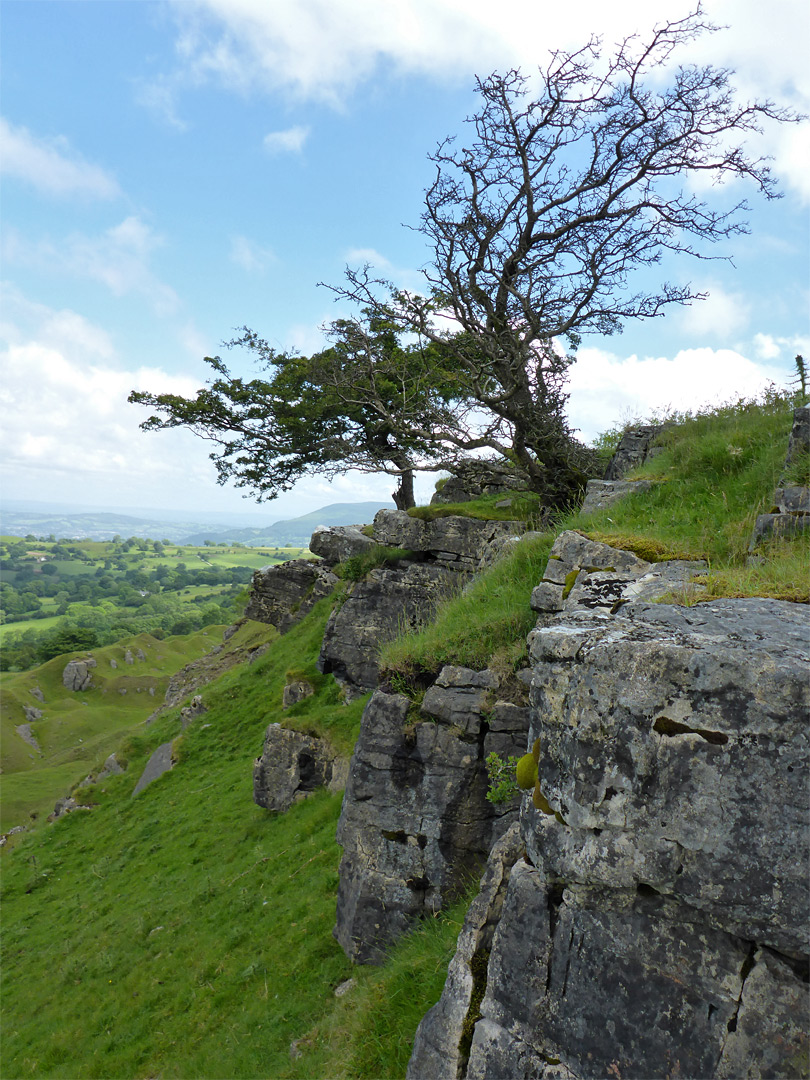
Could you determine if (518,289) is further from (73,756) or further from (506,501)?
(73,756)

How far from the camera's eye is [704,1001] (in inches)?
133

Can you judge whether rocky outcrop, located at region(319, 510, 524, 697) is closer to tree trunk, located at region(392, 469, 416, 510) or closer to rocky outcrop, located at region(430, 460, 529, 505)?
rocky outcrop, located at region(430, 460, 529, 505)

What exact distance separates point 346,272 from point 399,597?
980 centimetres

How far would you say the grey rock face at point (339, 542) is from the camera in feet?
73.0

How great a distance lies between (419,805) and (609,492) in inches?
282

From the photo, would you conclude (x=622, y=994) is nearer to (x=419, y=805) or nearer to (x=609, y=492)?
(x=419, y=805)

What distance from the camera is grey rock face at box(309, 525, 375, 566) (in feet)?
73.0

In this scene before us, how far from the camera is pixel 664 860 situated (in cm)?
344

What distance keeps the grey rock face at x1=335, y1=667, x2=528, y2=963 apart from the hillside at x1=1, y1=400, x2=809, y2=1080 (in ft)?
0.60

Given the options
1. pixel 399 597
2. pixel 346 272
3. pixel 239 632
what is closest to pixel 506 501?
pixel 399 597

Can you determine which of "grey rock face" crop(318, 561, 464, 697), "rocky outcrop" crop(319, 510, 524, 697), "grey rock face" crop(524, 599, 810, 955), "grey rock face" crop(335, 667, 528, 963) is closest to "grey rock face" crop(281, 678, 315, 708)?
"rocky outcrop" crop(319, 510, 524, 697)

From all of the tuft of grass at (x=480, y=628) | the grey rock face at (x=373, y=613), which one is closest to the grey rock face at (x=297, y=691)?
the grey rock face at (x=373, y=613)

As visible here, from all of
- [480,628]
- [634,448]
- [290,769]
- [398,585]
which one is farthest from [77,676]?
[480,628]

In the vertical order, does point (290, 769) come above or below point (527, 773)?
below
